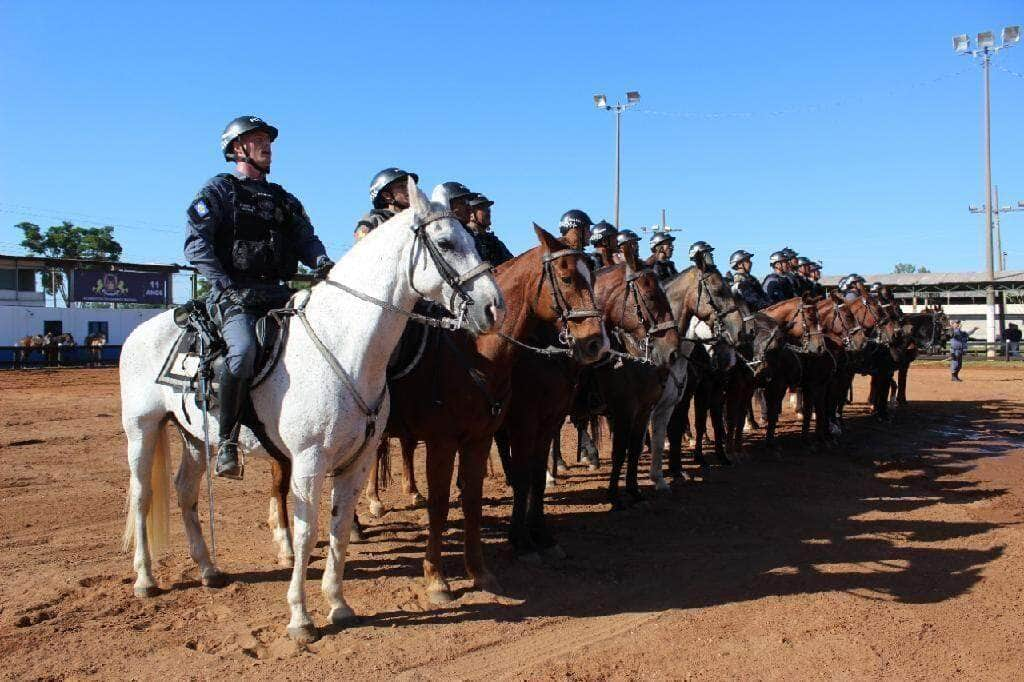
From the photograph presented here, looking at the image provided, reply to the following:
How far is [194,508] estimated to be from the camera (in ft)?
20.7

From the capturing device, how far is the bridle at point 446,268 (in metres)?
4.72

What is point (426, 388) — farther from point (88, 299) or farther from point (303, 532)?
point (88, 299)

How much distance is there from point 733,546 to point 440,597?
10.6ft

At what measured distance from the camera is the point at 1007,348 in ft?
115

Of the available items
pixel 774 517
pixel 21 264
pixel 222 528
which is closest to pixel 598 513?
pixel 774 517

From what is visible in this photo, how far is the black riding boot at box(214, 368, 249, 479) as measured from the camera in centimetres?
497

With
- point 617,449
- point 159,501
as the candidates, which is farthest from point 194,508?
point 617,449

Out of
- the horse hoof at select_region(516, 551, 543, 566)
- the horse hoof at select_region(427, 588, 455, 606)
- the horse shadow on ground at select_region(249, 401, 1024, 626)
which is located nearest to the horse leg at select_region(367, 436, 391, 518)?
the horse shadow on ground at select_region(249, 401, 1024, 626)

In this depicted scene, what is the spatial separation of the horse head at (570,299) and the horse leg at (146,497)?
336cm

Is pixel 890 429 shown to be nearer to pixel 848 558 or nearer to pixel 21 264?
pixel 848 558

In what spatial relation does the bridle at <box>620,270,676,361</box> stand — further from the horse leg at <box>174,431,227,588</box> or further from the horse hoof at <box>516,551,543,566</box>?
the horse leg at <box>174,431,227,588</box>

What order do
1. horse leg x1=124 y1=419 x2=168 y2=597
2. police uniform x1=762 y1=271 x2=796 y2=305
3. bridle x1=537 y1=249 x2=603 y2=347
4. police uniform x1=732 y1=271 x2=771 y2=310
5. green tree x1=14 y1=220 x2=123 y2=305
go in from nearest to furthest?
1. horse leg x1=124 y1=419 x2=168 y2=597
2. bridle x1=537 y1=249 x2=603 y2=347
3. police uniform x1=732 y1=271 x2=771 y2=310
4. police uniform x1=762 y1=271 x2=796 y2=305
5. green tree x1=14 y1=220 x2=123 y2=305

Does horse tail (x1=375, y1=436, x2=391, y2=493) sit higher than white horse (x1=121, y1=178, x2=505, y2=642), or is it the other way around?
white horse (x1=121, y1=178, x2=505, y2=642)

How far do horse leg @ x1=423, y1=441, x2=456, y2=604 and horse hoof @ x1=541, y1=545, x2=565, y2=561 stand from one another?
1303 mm
